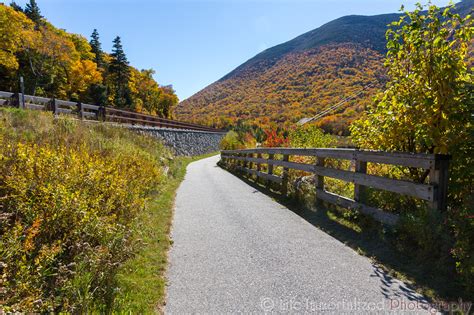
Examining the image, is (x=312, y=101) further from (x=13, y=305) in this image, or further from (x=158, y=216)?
(x=13, y=305)

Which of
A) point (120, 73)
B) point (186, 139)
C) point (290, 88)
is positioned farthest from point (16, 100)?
point (290, 88)

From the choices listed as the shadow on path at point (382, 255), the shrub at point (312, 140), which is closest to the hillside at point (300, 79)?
the shrub at point (312, 140)

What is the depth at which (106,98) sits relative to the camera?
51812 mm

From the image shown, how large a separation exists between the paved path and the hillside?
25799mm

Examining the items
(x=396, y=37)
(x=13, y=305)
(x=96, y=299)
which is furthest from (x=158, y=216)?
(x=396, y=37)

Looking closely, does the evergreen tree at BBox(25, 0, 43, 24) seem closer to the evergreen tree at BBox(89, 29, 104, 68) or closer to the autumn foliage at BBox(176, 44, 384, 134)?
the evergreen tree at BBox(89, 29, 104, 68)

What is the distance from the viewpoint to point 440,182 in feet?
13.2

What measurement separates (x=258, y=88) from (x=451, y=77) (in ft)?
311

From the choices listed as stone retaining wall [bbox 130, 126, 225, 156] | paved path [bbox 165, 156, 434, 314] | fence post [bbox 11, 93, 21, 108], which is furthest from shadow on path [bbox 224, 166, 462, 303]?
stone retaining wall [bbox 130, 126, 225, 156]

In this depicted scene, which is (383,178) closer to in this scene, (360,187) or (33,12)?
(360,187)

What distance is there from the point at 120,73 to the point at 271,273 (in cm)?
6250

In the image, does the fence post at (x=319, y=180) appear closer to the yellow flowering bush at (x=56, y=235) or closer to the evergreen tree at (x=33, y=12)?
the yellow flowering bush at (x=56, y=235)

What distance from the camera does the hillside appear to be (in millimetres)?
60219

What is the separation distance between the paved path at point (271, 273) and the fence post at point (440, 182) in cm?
120
